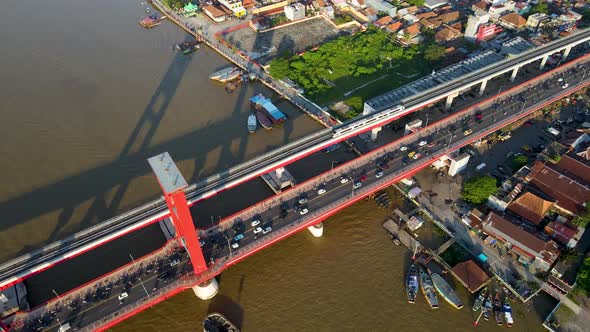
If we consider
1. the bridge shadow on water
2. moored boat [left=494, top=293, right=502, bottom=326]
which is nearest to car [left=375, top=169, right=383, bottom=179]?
the bridge shadow on water

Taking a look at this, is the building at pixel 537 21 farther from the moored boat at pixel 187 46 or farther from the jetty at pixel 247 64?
the moored boat at pixel 187 46

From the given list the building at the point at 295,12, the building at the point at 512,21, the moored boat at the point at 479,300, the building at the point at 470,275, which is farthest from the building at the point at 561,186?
the building at the point at 295,12

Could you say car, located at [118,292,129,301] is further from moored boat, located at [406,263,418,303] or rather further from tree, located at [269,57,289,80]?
tree, located at [269,57,289,80]

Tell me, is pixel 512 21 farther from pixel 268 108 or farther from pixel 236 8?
pixel 236 8

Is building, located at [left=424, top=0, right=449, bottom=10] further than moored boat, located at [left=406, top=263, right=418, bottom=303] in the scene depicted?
Yes

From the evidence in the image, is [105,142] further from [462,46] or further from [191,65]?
[462,46]
